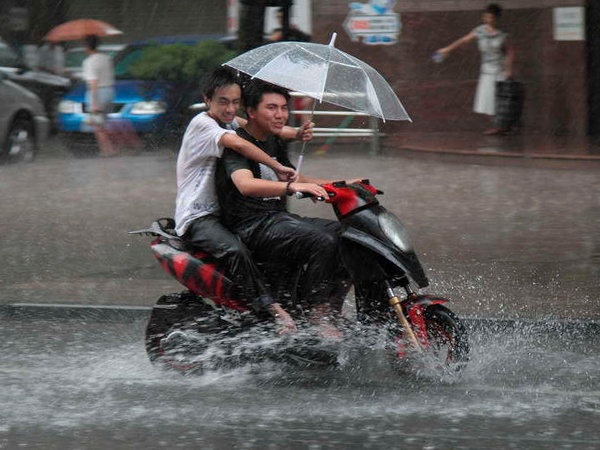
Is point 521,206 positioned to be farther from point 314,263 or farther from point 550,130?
point 314,263

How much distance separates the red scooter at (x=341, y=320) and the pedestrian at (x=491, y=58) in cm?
963

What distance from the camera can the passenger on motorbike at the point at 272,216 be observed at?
19.9 ft

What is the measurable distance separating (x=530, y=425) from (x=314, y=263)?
1.33 m

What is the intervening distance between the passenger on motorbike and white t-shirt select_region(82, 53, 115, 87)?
927 centimetres

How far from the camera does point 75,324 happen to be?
7703 millimetres

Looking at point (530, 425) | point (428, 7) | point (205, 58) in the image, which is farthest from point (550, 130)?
point (530, 425)

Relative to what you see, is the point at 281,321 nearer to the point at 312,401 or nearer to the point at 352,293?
the point at 312,401

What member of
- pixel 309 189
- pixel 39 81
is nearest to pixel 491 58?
pixel 39 81

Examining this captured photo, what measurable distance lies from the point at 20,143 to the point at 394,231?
9.61 meters

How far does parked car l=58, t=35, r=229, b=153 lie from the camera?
15031mm

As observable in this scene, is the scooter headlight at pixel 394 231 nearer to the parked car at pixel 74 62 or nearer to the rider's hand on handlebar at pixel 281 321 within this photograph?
the rider's hand on handlebar at pixel 281 321

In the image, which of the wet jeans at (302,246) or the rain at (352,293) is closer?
the rain at (352,293)

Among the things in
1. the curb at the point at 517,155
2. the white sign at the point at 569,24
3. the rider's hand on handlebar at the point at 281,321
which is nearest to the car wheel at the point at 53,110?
the curb at the point at 517,155

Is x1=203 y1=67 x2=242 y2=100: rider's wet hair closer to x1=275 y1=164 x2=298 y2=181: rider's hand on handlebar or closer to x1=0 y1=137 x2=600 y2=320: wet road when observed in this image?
x1=275 y1=164 x2=298 y2=181: rider's hand on handlebar
